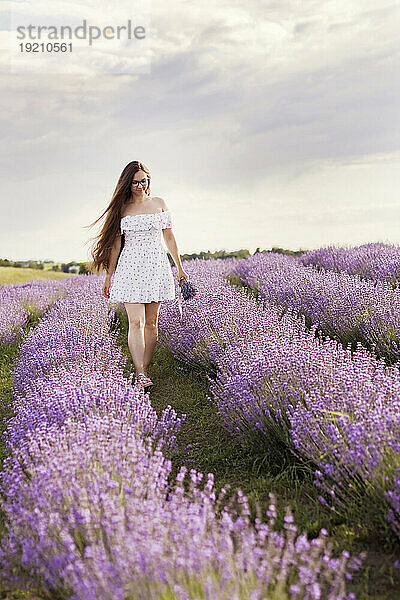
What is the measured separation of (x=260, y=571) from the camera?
162 cm

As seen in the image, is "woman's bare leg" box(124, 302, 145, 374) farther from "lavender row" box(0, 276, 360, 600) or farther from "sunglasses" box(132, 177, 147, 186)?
"lavender row" box(0, 276, 360, 600)

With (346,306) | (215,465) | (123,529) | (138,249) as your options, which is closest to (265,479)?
(215,465)

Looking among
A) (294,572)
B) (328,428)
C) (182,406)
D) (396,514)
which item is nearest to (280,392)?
(328,428)

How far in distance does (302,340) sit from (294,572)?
5.68 ft

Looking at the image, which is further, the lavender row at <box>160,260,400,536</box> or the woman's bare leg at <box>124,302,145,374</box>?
the woman's bare leg at <box>124,302,145,374</box>

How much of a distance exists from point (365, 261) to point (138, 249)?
177 inches

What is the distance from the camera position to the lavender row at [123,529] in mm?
1663

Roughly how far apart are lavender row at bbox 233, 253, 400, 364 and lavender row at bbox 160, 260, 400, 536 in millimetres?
614

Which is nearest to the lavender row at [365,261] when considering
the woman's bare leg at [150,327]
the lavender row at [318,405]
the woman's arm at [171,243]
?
the woman's arm at [171,243]

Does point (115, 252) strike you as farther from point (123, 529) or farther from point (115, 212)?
point (123, 529)

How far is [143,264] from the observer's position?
478cm

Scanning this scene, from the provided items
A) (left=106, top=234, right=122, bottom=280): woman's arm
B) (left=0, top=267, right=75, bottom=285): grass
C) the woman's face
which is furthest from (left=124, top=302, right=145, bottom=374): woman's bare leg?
(left=0, top=267, right=75, bottom=285): grass

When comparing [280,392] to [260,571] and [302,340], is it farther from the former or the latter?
[260,571]

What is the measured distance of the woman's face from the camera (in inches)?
188
